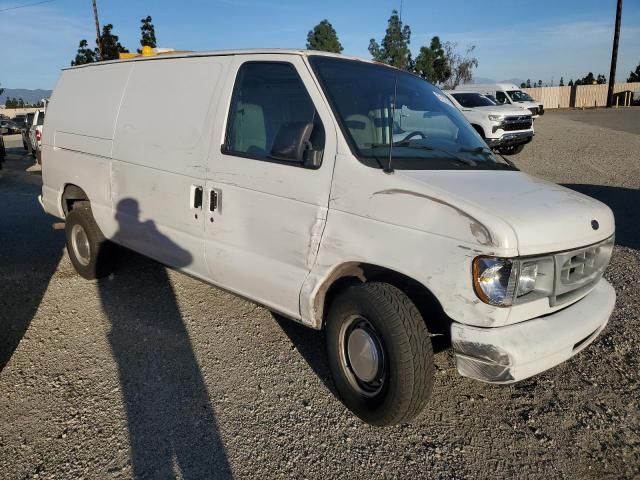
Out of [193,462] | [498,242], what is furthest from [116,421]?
[498,242]

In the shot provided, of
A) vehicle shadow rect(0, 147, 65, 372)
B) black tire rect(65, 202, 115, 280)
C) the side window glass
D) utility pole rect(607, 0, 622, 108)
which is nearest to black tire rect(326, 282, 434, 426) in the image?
the side window glass

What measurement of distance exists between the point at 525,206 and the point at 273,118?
5.70ft

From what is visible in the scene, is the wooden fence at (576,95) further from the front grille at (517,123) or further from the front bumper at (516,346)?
the front bumper at (516,346)

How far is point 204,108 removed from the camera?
3783 millimetres

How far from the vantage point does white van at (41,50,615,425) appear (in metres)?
2.59

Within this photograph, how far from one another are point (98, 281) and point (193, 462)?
3.28 metres

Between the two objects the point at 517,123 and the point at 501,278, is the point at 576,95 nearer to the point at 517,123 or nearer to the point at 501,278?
the point at 517,123

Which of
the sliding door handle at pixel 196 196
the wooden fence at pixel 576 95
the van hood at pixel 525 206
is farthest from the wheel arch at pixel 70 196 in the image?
the wooden fence at pixel 576 95

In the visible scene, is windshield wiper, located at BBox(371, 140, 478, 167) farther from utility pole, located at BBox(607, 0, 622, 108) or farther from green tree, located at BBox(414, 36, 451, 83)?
green tree, located at BBox(414, 36, 451, 83)

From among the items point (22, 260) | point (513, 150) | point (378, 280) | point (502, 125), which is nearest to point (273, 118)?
point (378, 280)

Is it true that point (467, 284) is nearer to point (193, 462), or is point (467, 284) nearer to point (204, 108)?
point (193, 462)

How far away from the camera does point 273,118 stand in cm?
350

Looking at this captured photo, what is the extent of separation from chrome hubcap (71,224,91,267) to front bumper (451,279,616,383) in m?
4.06

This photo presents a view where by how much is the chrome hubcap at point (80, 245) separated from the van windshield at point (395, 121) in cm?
326
